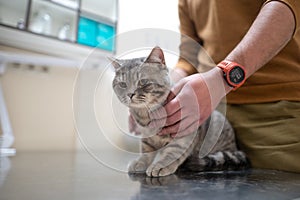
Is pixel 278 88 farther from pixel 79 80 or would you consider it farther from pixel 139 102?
pixel 79 80

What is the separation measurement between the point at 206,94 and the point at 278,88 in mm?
423

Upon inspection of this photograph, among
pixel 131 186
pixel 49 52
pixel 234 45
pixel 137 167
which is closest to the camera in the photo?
pixel 131 186

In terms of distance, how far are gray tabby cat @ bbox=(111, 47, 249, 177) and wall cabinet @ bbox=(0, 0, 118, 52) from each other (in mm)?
972

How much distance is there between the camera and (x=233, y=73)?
28.9 inches

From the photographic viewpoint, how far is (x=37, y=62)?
1.65 m

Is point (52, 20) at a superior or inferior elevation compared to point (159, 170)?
superior

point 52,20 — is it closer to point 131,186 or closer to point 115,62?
point 115,62

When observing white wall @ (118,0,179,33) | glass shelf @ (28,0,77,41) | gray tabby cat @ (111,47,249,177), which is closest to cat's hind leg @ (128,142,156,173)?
gray tabby cat @ (111,47,249,177)

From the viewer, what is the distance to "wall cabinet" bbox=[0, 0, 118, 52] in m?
1.71

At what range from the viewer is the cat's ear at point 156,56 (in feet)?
2.16

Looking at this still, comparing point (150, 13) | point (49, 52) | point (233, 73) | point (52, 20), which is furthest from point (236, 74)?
point (52, 20)

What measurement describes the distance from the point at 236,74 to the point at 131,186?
0.41 m

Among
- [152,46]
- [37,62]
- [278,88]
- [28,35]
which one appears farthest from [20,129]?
[278,88]

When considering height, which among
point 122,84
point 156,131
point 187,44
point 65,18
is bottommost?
point 156,131
